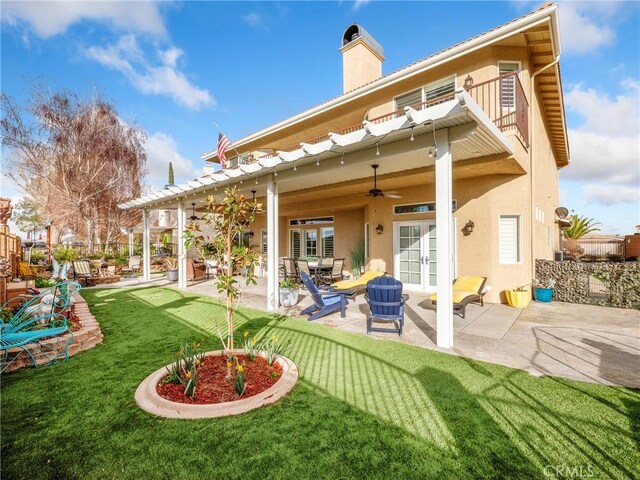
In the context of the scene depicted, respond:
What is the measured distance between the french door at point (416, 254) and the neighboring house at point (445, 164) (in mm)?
34

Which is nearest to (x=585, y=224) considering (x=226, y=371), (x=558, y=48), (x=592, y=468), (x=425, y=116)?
(x=558, y=48)

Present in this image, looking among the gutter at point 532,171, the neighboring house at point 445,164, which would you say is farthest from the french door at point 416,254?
the gutter at point 532,171

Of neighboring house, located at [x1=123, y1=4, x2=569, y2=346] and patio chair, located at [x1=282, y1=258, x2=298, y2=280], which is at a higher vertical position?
neighboring house, located at [x1=123, y1=4, x2=569, y2=346]

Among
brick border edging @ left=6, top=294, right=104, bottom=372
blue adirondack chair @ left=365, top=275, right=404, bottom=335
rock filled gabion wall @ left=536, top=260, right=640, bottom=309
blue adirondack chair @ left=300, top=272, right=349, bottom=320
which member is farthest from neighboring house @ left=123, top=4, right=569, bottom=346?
brick border edging @ left=6, top=294, right=104, bottom=372

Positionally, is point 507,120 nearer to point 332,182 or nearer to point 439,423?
point 332,182

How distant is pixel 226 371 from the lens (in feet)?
12.0

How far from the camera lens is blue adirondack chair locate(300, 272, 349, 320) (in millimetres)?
6520

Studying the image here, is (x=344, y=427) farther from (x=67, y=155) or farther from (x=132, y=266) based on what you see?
(x=67, y=155)

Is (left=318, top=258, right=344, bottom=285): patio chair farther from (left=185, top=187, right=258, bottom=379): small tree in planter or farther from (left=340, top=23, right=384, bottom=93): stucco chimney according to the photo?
(left=340, top=23, right=384, bottom=93): stucco chimney

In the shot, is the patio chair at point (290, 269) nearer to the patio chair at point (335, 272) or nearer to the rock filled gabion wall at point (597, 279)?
the patio chair at point (335, 272)

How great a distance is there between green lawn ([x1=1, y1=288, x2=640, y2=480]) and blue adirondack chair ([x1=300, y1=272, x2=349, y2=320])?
2.32m

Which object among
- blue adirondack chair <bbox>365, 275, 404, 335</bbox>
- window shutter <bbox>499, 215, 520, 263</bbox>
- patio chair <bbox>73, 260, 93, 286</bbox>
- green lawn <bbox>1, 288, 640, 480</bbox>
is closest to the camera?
green lawn <bbox>1, 288, 640, 480</bbox>

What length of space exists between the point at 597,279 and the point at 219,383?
9560 millimetres

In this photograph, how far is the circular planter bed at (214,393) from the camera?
112 inches
